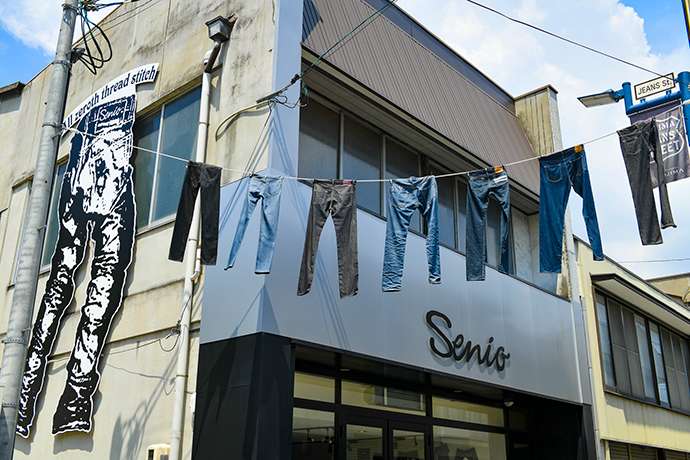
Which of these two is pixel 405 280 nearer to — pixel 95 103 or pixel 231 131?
pixel 231 131

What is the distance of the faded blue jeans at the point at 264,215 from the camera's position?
7.96m

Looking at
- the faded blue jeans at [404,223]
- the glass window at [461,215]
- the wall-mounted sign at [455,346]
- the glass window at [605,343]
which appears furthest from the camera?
the glass window at [605,343]

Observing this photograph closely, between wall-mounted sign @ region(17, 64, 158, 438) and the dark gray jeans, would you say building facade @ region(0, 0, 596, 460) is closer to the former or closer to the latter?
wall-mounted sign @ region(17, 64, 158, 438)

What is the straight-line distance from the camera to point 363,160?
1109cm

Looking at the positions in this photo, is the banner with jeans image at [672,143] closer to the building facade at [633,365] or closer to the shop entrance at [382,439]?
the shop entrance at [382,439]

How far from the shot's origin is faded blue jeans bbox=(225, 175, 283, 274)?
7957mm

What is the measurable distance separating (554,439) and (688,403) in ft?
24.9

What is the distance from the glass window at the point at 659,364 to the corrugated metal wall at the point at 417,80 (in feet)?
20.4

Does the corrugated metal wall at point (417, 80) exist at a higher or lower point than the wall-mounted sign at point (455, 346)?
higher

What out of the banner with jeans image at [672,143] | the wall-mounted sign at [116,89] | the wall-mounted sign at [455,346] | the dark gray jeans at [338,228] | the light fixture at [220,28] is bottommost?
the wall-mounted sign at [455,346]

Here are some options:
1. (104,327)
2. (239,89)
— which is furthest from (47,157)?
(104,327)

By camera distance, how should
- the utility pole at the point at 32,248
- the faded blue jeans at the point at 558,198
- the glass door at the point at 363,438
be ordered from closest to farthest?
1. the utility pole at the point at 32,248
2. the faded blue jeans at the point at 558,198
3. the glass door at the point at 363,438

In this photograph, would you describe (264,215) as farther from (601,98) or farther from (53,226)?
(53,226)

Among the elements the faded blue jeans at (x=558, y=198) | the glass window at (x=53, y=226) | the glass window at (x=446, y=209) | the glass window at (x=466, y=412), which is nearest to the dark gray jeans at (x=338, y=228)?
the faded blue jeans at (x=558, y=198)
